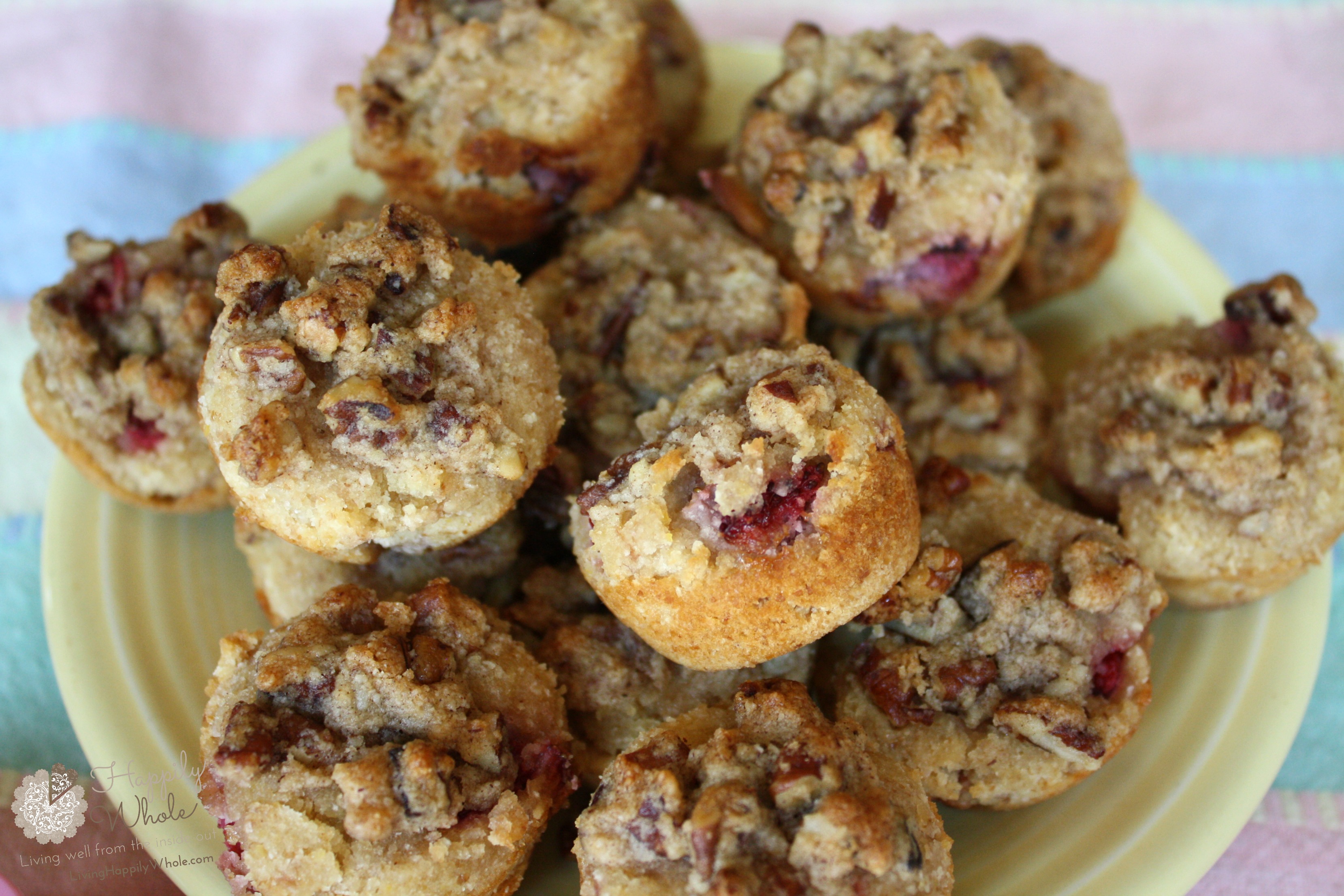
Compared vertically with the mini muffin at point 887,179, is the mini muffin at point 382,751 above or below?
below

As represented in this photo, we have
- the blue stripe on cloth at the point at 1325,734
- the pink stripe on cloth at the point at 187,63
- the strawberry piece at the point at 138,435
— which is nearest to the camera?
the strawberry piece at the point at 138,435

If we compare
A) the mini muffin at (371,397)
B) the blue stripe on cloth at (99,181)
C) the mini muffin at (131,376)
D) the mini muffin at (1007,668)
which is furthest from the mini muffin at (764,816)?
the blue stripe on cloth at (99,181)

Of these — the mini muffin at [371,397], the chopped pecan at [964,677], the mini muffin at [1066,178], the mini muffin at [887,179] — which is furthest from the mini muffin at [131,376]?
the mini muffin at [1066,178]

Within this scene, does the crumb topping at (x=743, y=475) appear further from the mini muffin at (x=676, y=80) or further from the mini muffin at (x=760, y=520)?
the mini muffin at (x=676, y=80)

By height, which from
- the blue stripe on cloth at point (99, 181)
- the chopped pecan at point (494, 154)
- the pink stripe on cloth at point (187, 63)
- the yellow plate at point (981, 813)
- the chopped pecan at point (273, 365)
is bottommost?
the yellow plate at point (981, 813)

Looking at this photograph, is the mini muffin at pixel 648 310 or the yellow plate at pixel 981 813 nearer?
the yellow plate at pixel 981 813

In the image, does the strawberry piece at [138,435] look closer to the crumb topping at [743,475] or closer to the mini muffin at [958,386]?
the crumb topping at [743,475]

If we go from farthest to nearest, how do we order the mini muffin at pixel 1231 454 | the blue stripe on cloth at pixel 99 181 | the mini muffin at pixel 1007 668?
1. the blue stripe on cloth at pixel 99 181
2. the mini muffin at pixel 1231 454
3. the mini muffin at pixel 1007 668

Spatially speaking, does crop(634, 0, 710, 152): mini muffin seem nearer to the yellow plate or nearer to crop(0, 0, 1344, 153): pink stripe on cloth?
crop(0, 0, 1344, 153): pink stripe on cloth

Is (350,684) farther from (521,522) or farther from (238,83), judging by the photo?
(238,83)
